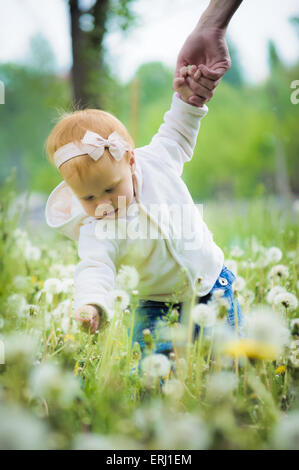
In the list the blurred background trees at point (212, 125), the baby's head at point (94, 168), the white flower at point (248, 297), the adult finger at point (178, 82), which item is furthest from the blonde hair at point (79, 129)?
the blurred background trees at point (212, 125)

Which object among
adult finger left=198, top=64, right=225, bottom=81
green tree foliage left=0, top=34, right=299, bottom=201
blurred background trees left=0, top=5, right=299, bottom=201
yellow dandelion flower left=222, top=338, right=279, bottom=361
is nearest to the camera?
yellow dandelion flower left=222, top=338, right=279, bottom=361

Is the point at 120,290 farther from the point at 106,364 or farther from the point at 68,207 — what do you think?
the point at 68,207

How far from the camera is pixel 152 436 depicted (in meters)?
0.58

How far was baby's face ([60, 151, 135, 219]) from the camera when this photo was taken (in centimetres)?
117

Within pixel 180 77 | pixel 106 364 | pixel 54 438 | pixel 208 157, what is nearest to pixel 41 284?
pixel 106 364

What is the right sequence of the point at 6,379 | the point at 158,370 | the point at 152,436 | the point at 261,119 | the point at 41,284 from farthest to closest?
the point at 261,119 → the point at 41,284 → the point at 158,370 → the point at 6,379 → the point at 152,436

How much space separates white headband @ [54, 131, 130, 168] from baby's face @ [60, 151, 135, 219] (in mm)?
17

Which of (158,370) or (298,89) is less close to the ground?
(298,89)

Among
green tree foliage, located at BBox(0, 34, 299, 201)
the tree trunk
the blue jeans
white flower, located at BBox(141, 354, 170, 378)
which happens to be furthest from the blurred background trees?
white flower, located at BBox(141, 354, 170, 378)

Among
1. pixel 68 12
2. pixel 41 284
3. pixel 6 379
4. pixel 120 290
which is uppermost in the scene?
pixel 68 12

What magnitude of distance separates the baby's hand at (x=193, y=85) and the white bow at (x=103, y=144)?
0.92 feet

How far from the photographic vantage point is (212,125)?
1394 centimetres

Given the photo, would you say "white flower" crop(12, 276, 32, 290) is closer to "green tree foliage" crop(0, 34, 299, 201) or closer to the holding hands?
the holding hands

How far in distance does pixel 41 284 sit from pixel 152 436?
52.3 inches
